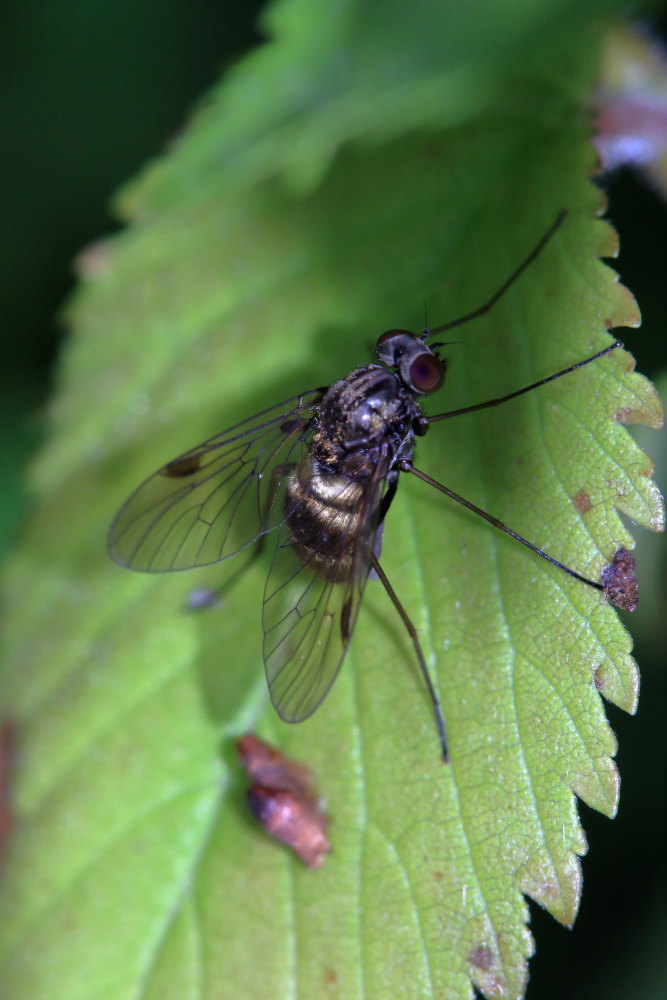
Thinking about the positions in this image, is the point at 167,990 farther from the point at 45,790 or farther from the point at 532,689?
the point at 532,689

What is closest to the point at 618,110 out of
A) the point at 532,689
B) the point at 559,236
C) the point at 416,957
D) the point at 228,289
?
the point at 559,236

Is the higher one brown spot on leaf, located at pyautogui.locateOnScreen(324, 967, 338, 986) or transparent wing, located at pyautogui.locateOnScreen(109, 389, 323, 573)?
transparent wing, located at pyautogui.locateOnScreen(109, 389, 323, 573)

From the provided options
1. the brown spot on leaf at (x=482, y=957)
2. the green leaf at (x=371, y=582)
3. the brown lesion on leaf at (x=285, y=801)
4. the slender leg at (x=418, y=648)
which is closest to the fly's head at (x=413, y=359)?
the green leaf at (x=371, y=582)

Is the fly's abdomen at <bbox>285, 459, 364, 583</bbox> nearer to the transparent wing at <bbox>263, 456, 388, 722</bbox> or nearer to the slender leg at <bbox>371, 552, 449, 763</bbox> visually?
the transparent wing at <bbox>263, 456, 388, 722</bbox>

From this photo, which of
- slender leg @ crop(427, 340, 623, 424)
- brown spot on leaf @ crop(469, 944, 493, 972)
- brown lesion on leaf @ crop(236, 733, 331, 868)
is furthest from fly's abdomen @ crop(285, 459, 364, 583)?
brown spot on leaf @ crop(469, 944, 493, 972)

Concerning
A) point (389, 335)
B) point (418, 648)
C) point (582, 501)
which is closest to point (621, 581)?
point (582, 501)

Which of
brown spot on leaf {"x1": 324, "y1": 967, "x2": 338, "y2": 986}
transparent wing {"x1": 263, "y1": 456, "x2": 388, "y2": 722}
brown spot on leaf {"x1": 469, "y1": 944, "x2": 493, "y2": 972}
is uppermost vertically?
transparent wing {"x1": 263, "y1": 456, "x2": 388, "y2": 722}
